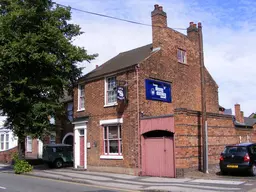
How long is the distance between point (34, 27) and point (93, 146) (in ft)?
29.1

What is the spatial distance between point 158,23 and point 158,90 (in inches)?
191

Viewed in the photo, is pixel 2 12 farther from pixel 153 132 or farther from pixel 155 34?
pixel 153 132

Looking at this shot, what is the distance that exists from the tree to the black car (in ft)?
38.0

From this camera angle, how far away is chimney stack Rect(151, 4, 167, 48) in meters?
21.8

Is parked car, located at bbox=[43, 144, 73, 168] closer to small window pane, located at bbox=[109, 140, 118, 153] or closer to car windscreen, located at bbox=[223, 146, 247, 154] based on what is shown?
small window pane, located at bbox=[109, 140, 118, 153]

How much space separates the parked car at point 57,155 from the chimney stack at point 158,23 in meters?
11.6

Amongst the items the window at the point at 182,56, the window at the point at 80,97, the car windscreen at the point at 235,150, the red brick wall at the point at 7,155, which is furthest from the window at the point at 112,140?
the red brick wall at the point at 7,155

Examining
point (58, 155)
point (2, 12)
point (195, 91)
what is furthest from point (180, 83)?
point (2, 12)

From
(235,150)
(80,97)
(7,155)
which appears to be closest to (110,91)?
(80,97)

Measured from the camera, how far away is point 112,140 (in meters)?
20.6

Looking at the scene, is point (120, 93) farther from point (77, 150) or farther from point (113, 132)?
point (77, 150)

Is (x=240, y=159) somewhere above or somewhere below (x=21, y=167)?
above

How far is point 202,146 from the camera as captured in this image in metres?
18.8

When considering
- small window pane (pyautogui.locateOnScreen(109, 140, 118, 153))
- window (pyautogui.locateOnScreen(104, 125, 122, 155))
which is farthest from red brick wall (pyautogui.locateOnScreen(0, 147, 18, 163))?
small window pane (pyautogui.locateOnScreen(109, 140, 118, 153))
